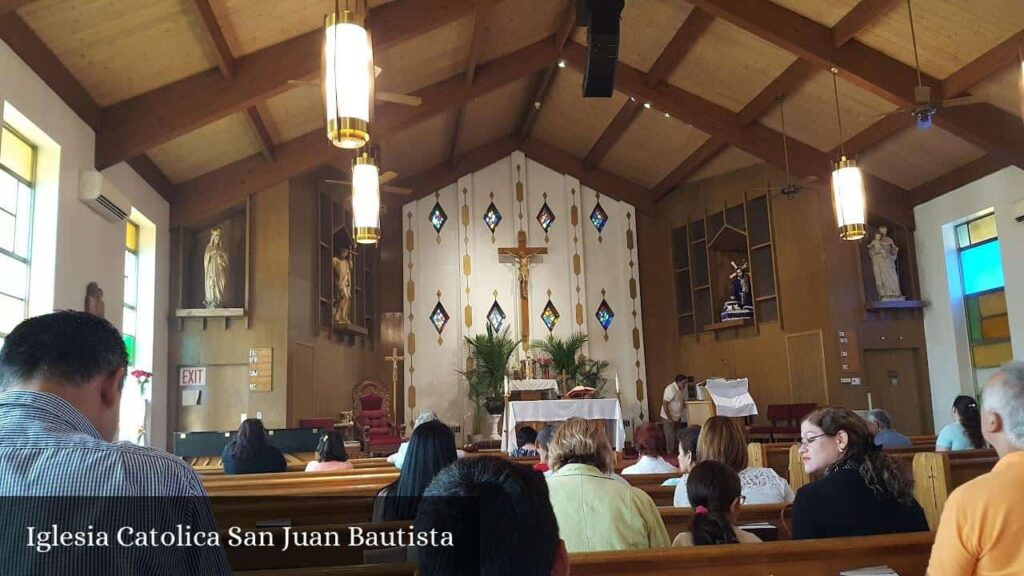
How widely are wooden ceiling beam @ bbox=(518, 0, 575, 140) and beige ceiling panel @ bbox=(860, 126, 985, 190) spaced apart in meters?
3.96

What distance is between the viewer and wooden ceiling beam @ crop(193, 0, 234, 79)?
5623 millimetres

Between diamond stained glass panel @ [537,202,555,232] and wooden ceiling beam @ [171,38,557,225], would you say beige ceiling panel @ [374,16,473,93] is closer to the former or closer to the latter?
wooden ceiling beam @ [171,38,557,225]

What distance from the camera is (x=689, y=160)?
36.2 feet

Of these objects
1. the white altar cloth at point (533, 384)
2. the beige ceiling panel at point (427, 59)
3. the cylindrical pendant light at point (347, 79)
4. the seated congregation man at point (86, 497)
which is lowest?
the seated congregation man at point (86, 497)

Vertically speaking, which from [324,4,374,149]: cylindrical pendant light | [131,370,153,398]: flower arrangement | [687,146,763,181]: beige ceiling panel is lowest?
[131,370,153,398]: flower arrangement

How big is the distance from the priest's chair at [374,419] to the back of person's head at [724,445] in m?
6.95

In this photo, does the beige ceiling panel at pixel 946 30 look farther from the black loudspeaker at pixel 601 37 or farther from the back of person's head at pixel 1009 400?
the back of person's head at pixel 1009 400

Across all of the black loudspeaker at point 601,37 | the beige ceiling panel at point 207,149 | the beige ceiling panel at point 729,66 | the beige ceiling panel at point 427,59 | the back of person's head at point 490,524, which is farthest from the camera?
the beige ceiling panel at point 729,66

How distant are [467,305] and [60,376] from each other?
35.4ft

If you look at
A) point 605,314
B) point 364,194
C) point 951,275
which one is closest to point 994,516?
point 364,194

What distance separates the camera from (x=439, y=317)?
11.8 metres

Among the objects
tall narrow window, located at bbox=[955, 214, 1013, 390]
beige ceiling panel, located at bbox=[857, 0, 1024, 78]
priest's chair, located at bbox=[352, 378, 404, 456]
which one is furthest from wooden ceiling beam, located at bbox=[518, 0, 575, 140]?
tall narrow window, located at bbox=[955, 214, 1013, 390]

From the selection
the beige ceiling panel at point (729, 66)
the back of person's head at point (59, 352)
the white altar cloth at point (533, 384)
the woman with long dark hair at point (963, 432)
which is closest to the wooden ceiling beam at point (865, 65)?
the beige ceiling panel at point (729, 66)

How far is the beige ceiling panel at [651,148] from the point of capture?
10391mm
